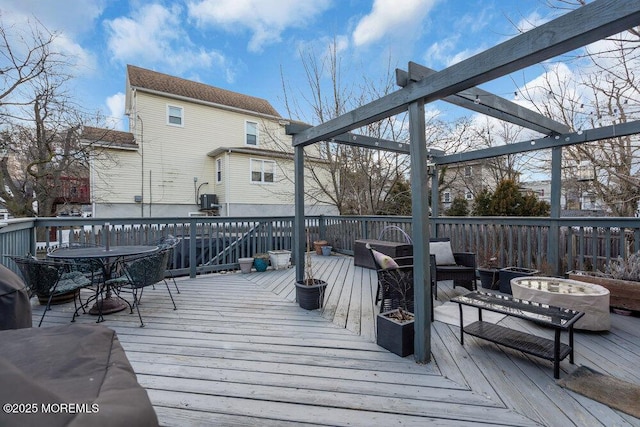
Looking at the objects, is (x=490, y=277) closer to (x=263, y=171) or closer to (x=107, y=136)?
(x=263, y=171)

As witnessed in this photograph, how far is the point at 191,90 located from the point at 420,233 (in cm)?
1476

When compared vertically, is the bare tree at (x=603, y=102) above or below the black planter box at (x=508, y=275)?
above

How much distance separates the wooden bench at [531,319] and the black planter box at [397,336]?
20.9 inches

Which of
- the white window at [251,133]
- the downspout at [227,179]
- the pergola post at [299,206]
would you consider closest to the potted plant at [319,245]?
the pergola post at [299,206]

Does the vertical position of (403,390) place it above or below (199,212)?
below

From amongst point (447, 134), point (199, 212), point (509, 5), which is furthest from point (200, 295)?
point (199, 212)

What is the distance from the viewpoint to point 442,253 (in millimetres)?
4484

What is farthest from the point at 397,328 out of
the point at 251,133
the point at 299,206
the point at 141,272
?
the point at 251,133

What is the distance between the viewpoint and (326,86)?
30.9 feet

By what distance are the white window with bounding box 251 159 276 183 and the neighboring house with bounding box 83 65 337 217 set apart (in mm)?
47

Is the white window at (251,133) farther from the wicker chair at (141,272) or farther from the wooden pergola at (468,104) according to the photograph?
the wicker chair at (141,272)

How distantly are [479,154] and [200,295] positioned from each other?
5.21 m

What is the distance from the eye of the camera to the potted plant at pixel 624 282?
10.8 ft

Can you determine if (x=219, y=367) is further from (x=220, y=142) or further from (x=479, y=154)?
(x=220, y=142)
